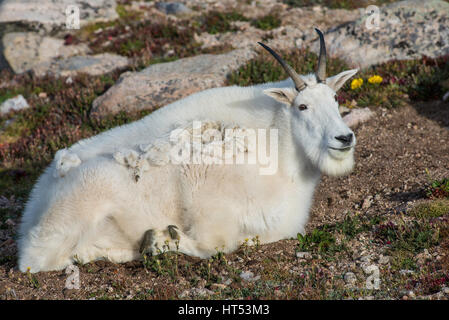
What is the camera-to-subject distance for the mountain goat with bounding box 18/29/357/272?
18.2 ft

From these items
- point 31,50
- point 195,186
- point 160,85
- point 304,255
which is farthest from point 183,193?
point 31,50

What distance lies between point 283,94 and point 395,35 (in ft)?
24.9

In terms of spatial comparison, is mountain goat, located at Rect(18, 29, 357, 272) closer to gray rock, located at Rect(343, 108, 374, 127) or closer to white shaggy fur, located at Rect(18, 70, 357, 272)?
white shaggy fur, located at Rect(18, 70, 357, 272)

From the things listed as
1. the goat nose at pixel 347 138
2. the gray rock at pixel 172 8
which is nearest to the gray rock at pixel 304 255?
the goat nose at pixel 347 138

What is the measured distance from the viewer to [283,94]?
5566 millimetres

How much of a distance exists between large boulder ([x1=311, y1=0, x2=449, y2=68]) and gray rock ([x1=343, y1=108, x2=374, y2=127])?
2437 millimetres

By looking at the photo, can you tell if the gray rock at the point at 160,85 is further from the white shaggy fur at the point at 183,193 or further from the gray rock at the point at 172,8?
the gray rock at the point at 172,8

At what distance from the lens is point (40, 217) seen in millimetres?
5617

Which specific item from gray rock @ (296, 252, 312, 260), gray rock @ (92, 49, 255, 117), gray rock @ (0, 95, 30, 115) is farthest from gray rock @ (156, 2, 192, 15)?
gray rock @ (296, 252, 312, 260)

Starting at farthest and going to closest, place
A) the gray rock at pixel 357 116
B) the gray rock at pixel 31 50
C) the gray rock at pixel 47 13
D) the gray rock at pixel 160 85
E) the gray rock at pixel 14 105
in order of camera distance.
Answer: the gray rock at pixel 47 13, the gray rock at pixel 31 50, the gray rock at pixel 14 105, the gray rock at pixel 160 85, the gray rock at pixel 357 116

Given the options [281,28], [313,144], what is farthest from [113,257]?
[281,28]

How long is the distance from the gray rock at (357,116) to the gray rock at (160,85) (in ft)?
9.93

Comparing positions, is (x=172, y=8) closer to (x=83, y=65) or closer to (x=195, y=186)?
(x=83, y=65)

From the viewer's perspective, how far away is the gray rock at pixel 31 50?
15414 mm
